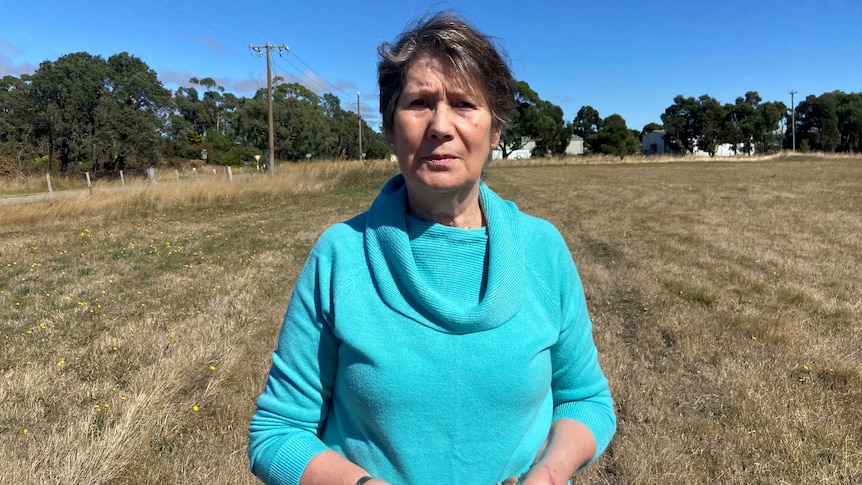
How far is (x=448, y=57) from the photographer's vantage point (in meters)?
1.28

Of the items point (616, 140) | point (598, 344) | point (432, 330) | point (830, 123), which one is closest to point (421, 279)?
point (432, 330)

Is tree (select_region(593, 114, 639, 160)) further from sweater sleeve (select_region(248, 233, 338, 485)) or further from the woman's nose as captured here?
sweater sleeve (select_region(248, 233, 338, 485))

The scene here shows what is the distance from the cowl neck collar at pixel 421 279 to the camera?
1.19 metres

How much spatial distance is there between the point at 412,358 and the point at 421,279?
0.60 ft

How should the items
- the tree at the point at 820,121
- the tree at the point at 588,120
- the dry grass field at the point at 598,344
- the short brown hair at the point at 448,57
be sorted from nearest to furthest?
1. the short brown hair at the point at 448,57
2. the dry grass field at the point at 598,344
3. the tree at the point at 820,121
4. the tree at the point at 588,120

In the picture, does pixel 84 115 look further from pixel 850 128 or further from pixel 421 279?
pixel 850 128

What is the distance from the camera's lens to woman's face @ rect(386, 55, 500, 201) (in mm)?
1256

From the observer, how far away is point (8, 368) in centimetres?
399

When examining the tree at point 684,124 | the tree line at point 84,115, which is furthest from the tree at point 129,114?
the tree at point 684,124

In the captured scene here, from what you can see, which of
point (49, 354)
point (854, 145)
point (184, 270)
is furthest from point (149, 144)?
point (854, 145)

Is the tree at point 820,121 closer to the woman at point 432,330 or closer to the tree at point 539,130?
the tree at point 539,130

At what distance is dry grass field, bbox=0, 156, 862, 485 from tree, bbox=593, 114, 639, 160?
53859 millimetres

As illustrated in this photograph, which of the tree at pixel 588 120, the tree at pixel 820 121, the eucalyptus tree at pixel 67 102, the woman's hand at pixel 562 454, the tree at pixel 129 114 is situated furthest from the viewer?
the tree at pixel 588 120

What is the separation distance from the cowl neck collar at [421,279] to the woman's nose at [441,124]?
20 centimetres
